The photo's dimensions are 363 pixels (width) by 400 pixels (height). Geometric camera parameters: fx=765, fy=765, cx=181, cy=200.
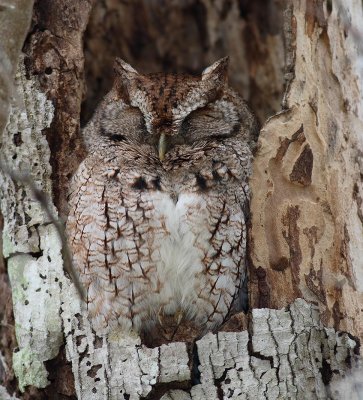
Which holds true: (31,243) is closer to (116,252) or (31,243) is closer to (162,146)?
(116,252)

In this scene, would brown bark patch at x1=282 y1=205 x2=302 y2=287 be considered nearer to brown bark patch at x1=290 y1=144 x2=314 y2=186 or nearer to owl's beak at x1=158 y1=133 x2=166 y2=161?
brown bark patch at x1=290 y1=144 x2=314 y2=186

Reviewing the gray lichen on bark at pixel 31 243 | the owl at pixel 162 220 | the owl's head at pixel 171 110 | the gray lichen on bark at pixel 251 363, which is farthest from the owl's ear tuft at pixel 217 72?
the gray lichen on bark at pixel 251 363

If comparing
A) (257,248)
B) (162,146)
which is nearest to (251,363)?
(257,248)

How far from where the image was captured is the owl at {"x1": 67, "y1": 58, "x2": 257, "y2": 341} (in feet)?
11.2

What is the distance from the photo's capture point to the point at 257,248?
349 cm

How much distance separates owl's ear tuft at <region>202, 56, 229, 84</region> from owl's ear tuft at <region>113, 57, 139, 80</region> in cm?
35

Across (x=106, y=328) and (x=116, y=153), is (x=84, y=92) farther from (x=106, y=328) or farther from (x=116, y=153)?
(x=106, y=328)

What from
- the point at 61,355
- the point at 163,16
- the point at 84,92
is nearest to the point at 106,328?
the point at 61,355

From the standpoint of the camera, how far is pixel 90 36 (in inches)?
193

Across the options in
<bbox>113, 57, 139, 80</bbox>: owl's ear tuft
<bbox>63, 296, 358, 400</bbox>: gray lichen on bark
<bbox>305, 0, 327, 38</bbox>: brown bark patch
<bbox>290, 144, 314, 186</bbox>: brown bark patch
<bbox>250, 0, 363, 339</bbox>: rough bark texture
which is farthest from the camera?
<bbox>113, 57, 139, 80</bbox>: owl's ear tuft

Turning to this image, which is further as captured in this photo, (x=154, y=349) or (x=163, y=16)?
(x=163, y=16)

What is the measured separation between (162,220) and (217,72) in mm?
933

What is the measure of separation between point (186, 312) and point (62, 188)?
2.79 ft

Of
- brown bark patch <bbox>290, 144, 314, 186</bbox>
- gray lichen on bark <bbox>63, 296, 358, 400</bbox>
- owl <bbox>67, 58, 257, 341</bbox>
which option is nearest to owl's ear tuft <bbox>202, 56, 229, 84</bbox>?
owl <bbox>67, 58, 257, 341</bbox>
